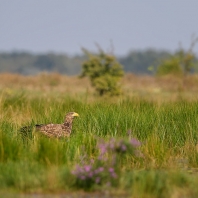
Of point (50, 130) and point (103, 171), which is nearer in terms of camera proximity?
point (103, 171)

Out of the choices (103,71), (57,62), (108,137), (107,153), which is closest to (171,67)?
(103,71)

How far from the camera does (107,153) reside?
935 centimetres

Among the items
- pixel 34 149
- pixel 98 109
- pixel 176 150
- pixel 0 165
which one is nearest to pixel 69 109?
pixel 98 109

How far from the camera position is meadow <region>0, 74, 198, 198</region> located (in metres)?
7.89

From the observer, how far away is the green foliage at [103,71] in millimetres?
26641

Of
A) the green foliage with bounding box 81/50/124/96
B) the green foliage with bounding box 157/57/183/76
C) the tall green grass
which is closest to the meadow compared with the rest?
the tall green grass

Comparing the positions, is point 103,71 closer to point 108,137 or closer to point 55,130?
point 55,130

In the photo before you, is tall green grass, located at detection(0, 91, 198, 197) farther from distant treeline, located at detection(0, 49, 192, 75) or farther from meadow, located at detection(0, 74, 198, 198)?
distant treeline, located at detection(0, 49, 192, 75)

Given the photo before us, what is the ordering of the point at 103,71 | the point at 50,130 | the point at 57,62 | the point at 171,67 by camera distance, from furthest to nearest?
the point at 57,62
the point at 171,67
the point at 103,71
the point at 50,130

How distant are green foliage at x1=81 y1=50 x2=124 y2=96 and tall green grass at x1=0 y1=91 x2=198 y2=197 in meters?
11.5

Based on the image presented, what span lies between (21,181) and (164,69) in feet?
134

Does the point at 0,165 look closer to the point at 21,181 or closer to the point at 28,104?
the point at 21,181

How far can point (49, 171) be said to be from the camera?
26.2 ft

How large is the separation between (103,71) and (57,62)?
114071 millimetres
